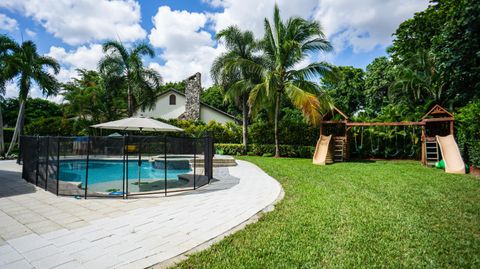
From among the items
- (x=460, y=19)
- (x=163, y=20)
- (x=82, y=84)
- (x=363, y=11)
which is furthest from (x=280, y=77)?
(x=82, y=84)

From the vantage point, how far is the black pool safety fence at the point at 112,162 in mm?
5273

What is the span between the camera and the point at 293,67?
44.3 ft

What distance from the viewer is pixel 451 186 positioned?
6.19 metres

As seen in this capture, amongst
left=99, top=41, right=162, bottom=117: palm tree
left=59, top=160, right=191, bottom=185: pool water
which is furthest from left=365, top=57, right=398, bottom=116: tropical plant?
left=59, top=160, right=191, bottom=185: pool water

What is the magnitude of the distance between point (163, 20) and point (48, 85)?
9016 mm

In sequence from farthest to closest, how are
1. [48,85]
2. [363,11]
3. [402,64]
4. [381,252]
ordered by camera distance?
[402,64] → [48,85] → [363,11] → [381,252]

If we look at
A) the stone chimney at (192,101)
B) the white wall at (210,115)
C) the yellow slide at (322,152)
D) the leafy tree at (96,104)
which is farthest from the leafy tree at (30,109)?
the yellow slide at (322,152)

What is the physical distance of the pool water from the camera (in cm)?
599

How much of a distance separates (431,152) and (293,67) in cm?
798

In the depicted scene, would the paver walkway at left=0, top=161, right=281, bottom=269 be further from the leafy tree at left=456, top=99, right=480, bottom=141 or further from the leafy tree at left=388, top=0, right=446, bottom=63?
the leafy tree at left=388, top=0, right=446, bottom=63

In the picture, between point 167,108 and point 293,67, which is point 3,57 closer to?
point 167,108

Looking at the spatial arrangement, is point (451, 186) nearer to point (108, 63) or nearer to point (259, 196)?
point (259, 196)

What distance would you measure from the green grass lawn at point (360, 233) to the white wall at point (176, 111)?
2052cm

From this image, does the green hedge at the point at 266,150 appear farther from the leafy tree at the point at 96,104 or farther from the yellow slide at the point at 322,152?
the leafy tree at the point at 96,104
